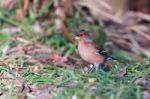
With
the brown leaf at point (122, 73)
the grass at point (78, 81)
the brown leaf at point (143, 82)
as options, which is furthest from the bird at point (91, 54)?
the brown leaf at point (143, 82)

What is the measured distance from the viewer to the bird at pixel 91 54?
22.5 feet

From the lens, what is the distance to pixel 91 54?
6.87 metres

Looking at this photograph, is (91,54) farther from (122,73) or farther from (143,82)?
(143,82)

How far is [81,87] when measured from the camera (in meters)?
5.64

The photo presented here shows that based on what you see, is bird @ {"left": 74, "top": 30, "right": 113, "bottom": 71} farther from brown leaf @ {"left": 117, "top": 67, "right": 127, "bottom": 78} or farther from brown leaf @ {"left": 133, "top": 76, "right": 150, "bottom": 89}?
brown leaf @ {"left": 133, "top": 76, "right": 150, "bottom": 89}

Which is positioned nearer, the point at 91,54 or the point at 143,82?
the point at 143,82

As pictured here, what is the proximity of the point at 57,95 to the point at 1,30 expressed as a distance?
3.40 meters

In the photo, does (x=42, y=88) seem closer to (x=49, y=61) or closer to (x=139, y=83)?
(x=139, y=83)

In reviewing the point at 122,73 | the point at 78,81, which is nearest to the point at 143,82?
the point at 122,73

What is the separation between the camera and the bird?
22.5 ft

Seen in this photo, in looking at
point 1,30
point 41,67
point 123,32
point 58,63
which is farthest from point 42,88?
point 123,32

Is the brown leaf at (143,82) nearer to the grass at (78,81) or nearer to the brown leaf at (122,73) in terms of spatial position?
the grass at (78,81)

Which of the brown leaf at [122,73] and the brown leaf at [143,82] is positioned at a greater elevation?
the brown leaf at [122,73]

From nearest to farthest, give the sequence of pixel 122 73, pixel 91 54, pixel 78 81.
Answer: pixel 78 81 < pixel 122 73 < pixel 91 54
